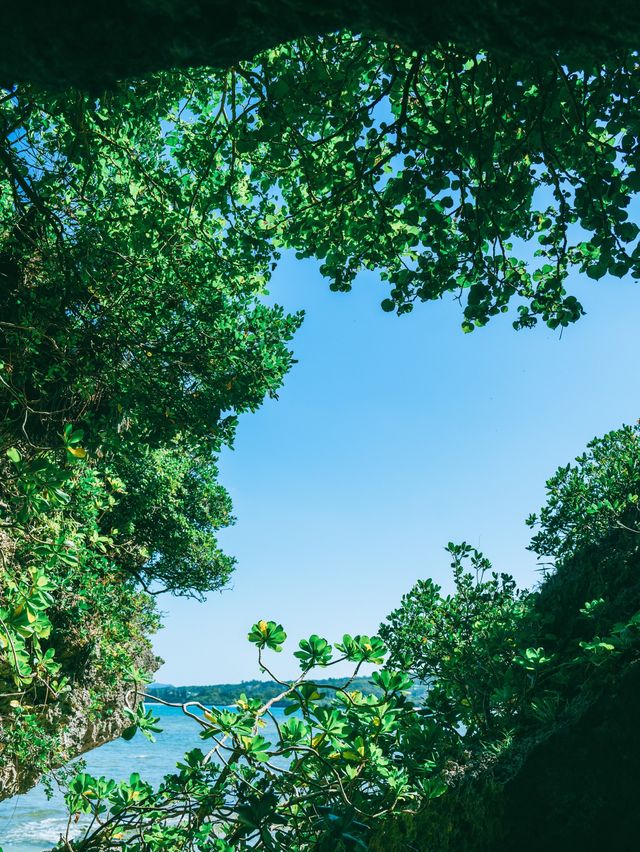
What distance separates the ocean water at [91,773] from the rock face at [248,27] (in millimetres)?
2850

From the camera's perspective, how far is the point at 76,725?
13.4 m

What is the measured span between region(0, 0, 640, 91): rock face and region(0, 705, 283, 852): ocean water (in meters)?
2.85

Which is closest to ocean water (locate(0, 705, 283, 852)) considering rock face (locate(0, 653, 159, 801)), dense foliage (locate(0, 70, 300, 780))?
rock face (locate(0, 653, 159, 801))

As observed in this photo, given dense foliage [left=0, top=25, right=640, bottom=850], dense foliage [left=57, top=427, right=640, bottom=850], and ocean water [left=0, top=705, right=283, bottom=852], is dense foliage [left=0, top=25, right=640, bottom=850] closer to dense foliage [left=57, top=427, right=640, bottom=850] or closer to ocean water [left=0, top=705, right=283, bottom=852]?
dense foliage [left=57, top=427, right=640, bottom=850]

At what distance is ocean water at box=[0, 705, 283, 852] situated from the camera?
77.1 ft

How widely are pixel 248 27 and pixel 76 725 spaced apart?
49.8 ft

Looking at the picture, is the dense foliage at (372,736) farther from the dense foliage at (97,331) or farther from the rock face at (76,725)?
the rock face at (76,725)

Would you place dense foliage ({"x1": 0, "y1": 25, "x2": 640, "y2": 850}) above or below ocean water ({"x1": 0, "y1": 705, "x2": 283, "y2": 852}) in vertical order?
below

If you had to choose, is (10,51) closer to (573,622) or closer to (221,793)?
(221,793)

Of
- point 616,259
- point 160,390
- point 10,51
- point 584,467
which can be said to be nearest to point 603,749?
point 616,259

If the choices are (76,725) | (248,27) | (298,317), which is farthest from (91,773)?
(248,27)

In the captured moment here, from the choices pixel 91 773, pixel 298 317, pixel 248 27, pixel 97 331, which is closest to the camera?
pixel 248 27

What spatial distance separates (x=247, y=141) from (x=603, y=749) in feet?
18.9

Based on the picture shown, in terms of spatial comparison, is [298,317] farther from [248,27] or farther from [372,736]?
[248,27]
